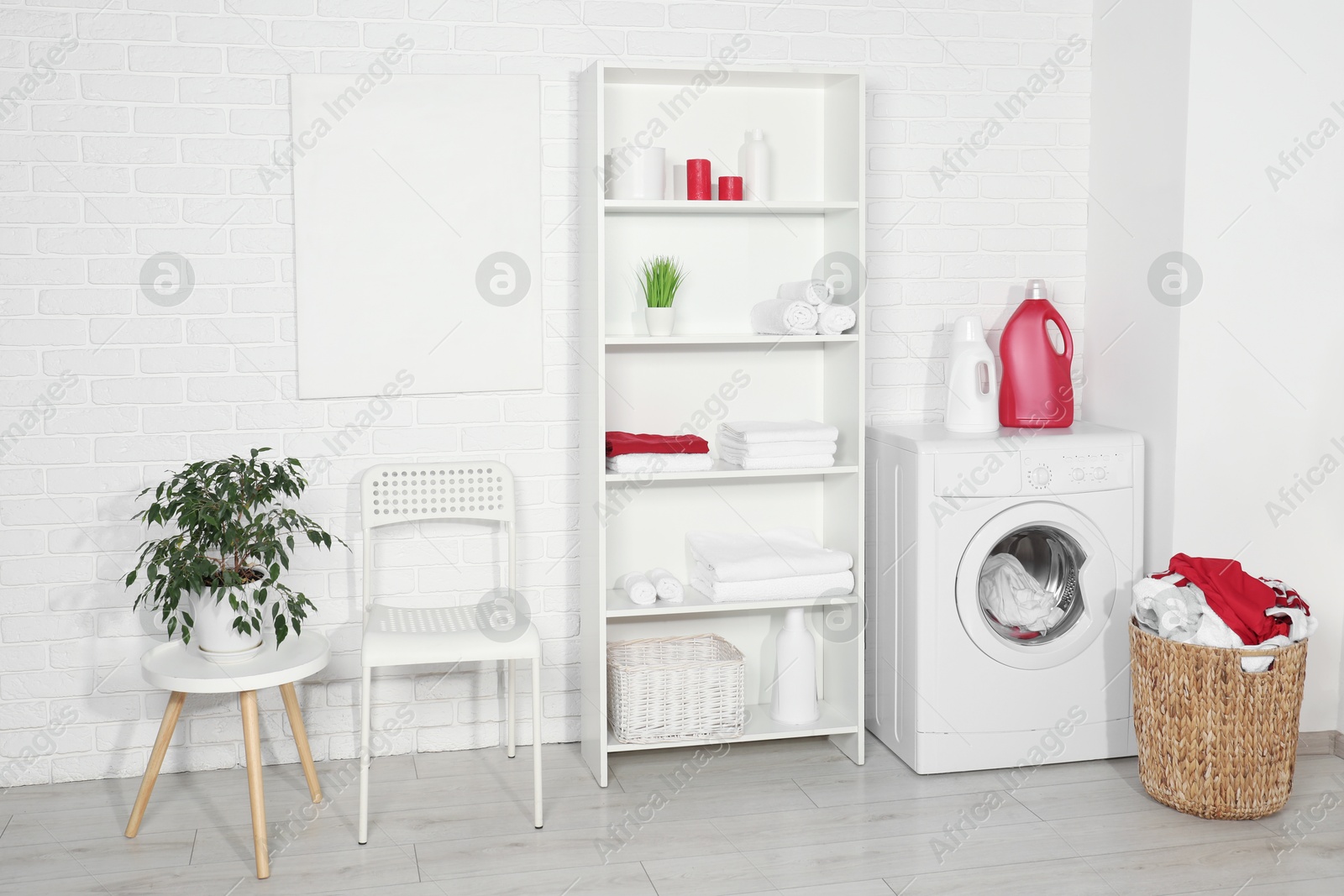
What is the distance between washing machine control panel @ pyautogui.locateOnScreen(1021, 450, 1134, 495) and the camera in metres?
2.67

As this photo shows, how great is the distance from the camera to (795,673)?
9.32 ft

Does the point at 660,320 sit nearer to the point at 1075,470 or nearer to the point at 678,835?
the point at 1075,470

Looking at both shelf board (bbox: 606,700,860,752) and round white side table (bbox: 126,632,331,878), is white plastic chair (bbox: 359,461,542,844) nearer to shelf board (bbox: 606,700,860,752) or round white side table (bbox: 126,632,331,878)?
round white side table (bbox: 126,632,331,878)

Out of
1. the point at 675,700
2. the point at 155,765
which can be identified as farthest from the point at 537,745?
the point at 155,765

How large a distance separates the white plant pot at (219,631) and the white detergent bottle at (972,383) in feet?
5.57

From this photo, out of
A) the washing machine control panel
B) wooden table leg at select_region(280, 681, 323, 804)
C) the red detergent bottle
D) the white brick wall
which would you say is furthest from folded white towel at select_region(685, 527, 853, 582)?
wooden table leg at select_region(280, 681, 323, 804)

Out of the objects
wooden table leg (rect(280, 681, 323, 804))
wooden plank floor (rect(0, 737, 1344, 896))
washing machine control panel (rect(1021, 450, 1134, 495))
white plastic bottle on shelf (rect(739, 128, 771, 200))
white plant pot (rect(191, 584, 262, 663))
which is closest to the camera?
wooden plank floor (rect(0, 737, 1344, 896))

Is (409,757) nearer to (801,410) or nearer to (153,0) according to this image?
(801,410)

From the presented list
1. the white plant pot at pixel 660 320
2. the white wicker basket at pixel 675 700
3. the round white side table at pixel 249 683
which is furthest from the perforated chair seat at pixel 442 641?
the white plant pot at pixel 660 320

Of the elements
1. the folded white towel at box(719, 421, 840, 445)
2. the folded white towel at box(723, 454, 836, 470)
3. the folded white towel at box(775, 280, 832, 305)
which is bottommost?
the folded white towel at box(723, 454, 836, 470)

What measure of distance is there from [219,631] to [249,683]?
170 millimetres

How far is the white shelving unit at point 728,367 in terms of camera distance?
2736 millimetres

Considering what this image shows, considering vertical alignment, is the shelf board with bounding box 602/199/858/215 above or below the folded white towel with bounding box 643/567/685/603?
above

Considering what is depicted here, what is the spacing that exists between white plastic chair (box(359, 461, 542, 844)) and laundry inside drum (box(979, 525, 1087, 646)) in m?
1.13
